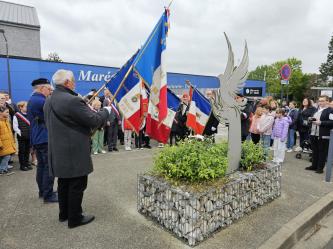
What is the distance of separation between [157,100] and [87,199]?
218 cm

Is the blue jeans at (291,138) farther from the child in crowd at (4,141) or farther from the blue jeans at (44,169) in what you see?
the child in crowd at (4,141)

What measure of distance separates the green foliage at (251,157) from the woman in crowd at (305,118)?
193 inches

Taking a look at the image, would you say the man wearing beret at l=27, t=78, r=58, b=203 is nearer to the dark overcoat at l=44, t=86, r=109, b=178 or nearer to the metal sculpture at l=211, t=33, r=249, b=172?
the dark overcoat at l=44, t=86, r=109, b=178

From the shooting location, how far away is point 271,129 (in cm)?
776

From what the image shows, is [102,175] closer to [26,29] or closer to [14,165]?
[14,165]

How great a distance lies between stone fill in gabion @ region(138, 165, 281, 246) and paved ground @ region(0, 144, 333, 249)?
0.12m

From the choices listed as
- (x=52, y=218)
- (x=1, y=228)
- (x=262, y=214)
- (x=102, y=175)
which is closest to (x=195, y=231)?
(x=262, y=214)

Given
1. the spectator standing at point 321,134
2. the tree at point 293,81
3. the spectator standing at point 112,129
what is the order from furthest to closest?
1. the tree at point 293,81
2. the spectator standing at point 112,129
3. the spectator standing at point 321,134

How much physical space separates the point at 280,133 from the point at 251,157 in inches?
135

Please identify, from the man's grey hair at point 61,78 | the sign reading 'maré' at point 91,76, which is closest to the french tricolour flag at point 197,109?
the man's grey hair at point 61,78

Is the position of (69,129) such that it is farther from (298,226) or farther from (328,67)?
(328,67)

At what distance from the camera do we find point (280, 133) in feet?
24.4

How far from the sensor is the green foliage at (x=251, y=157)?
4.56 metres

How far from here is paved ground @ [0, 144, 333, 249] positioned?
3236 millimetres
